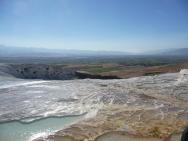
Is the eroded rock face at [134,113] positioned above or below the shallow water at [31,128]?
above

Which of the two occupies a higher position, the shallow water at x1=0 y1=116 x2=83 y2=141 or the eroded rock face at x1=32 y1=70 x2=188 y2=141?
the eroded rock face at x1=32 y1=70 x2=188 y2=141

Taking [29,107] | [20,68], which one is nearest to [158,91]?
[29,107]

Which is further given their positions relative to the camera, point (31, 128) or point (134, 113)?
point (134, 113)

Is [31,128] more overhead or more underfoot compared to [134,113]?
more underfoot
